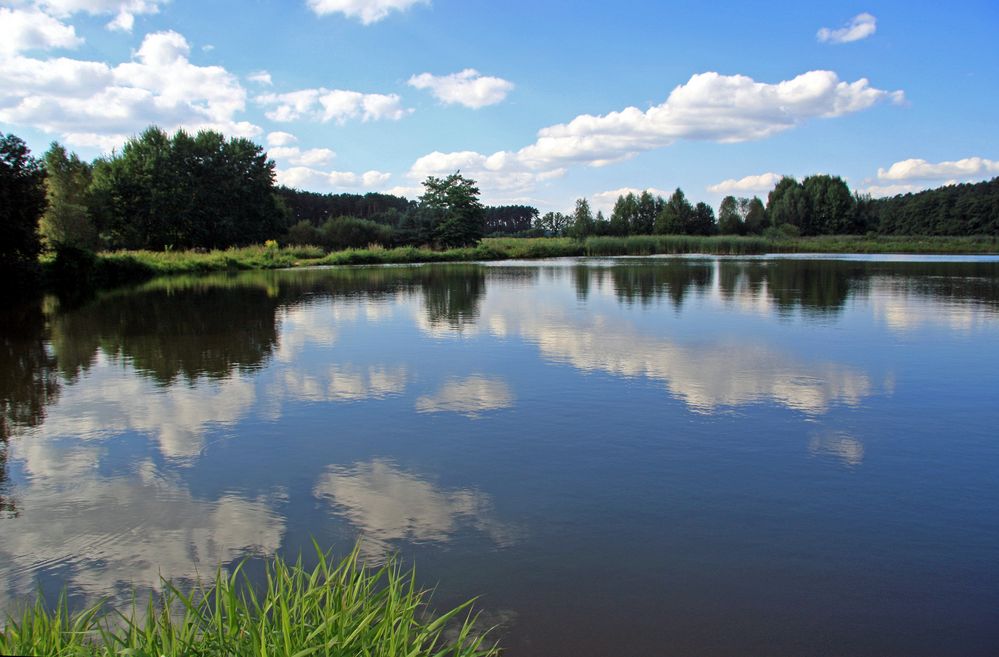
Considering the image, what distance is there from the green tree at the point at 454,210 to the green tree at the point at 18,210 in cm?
3669

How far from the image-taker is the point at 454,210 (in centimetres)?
6006

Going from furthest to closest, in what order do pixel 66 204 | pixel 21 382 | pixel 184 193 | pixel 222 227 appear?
pixel 222 227 → pixel 184 193 → pixel 66 204 → pixel 21 382

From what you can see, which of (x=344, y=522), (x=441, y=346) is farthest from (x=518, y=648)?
(x=441, y=346)

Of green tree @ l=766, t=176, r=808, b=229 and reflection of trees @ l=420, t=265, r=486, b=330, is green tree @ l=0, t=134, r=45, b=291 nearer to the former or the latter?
reflection of trees @ l=420, t=265, r=486, b=330

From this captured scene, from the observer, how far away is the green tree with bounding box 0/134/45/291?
72.5ft

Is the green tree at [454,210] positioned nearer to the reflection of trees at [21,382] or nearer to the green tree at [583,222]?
the green tree at [583,222]

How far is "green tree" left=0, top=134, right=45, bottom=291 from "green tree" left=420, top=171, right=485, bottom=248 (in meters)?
36.7

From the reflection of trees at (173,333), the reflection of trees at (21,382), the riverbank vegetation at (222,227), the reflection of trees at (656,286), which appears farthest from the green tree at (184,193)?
the reflection of trees at (21,382)

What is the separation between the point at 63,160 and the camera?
52.8m

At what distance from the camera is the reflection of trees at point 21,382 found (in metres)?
6.32

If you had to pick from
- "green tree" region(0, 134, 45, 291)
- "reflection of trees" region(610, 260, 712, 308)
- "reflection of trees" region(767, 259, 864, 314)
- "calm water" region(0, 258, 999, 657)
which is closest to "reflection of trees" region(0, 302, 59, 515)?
"calm water" region(0, 258, 999, 657)

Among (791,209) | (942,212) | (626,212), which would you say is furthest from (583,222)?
(942,212)

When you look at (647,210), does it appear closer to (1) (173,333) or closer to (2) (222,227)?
(2) (222,227)

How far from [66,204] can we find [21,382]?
1407 inches
